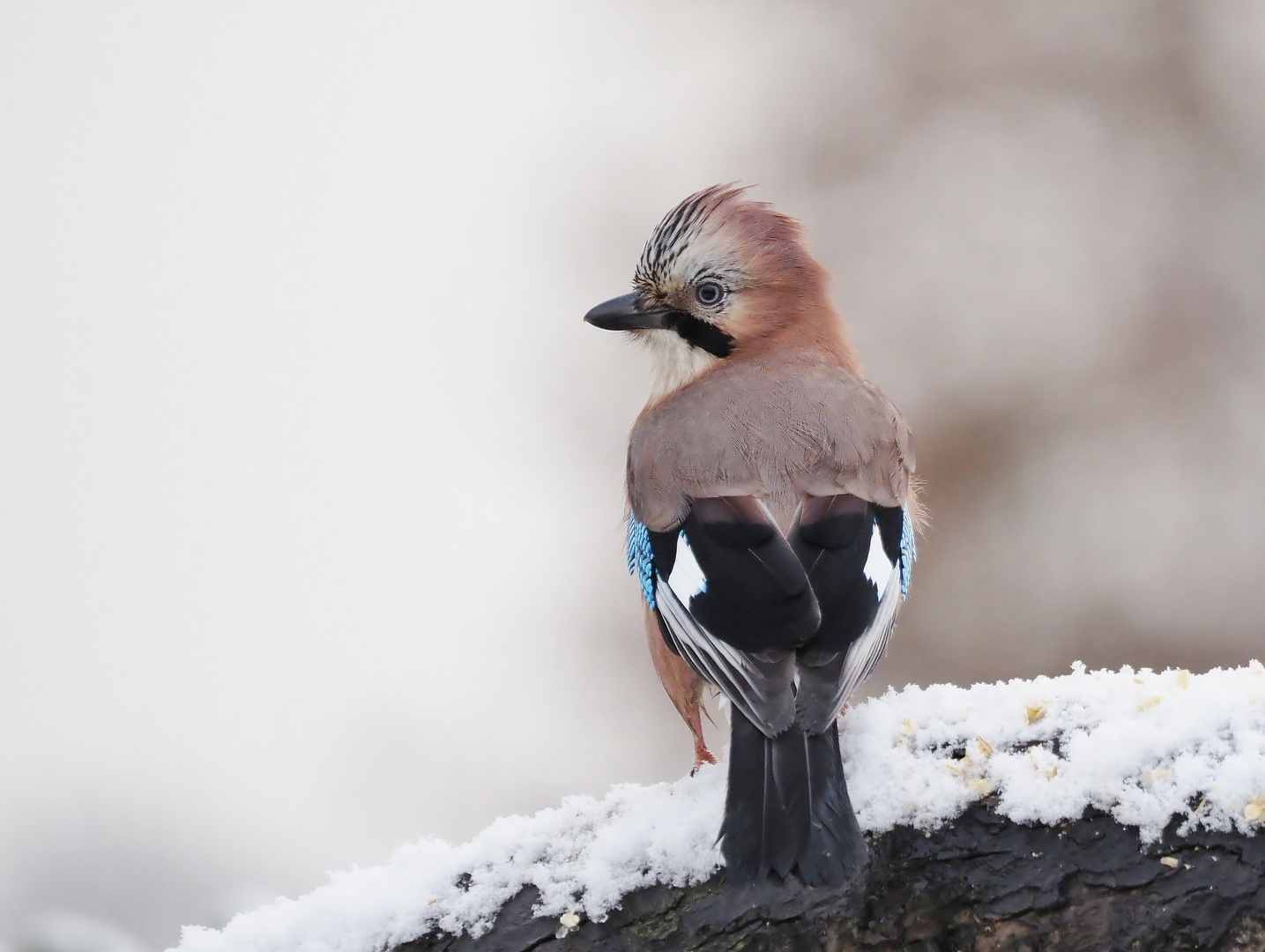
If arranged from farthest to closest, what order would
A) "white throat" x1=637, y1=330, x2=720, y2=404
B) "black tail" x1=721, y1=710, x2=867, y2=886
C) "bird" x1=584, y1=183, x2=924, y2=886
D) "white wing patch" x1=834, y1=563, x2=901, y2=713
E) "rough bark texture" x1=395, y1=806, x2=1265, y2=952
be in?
"white throat" x1=637, y1=330, x2=720, y2=404, "white wing patch" x1=834, y1=563, x2=901, y2=713, "bird" x1=584, y1=183, x2=924, y2=886, "black tail" x1=721, y1=710, x2=867, y2=886, "rough bark texture" x1=395, y1=806, x2=1265, y2=952

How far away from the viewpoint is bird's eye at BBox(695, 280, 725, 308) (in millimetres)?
4168

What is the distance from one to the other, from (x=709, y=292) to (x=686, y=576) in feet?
4.82

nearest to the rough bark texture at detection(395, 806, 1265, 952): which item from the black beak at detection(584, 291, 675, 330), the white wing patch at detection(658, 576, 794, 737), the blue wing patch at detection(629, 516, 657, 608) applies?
the white wing patch at detection(658, 576, 794, 737)

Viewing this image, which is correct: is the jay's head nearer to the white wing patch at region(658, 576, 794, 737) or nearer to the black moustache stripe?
the black moustache stripe

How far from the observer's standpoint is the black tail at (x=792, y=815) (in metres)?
2.29

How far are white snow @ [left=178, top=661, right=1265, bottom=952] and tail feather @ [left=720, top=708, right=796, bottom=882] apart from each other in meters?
0.12

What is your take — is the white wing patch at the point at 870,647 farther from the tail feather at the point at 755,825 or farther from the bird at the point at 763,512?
the tail feather at the point at 755,825

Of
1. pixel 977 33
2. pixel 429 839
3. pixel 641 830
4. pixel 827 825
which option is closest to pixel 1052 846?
pixel 827 825

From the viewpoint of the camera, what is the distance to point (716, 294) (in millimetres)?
4176

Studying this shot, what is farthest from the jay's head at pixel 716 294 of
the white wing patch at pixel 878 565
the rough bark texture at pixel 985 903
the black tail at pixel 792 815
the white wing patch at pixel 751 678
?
the rough bark texture at pixel 985 903

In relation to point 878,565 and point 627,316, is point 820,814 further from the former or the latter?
point 627,316

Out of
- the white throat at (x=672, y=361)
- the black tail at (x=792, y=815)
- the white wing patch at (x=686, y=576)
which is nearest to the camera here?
the black tail at (x=792, y=815)

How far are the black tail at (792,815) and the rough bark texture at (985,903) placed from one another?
0.18 feet

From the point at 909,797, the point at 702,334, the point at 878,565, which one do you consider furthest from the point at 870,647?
the point at 702,334
